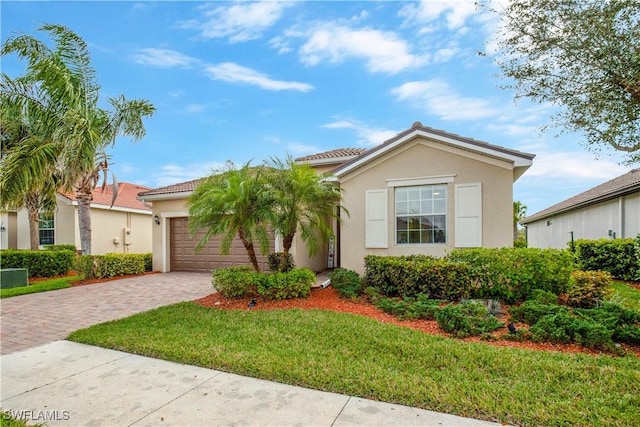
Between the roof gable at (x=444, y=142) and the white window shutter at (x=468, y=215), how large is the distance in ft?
3.20

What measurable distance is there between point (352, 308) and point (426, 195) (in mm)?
4185

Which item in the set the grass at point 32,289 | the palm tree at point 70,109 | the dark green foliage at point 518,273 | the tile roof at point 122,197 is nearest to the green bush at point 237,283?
the dark green foliage at point 518,273

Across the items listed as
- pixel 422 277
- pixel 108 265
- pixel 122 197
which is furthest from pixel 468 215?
pixel 122 197

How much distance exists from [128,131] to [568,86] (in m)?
14.5

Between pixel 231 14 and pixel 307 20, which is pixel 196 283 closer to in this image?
pixel 231 14

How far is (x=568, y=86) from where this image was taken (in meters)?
7.54

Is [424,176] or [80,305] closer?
[80,305]

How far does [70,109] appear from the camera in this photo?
38.8ft

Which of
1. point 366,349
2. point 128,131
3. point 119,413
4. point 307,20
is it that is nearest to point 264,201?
point 366,349

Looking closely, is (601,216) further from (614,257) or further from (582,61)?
(582,61)

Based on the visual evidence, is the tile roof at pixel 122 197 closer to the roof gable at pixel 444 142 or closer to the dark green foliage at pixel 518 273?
the roof gable at pixel 444 142

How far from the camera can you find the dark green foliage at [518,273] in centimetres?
739

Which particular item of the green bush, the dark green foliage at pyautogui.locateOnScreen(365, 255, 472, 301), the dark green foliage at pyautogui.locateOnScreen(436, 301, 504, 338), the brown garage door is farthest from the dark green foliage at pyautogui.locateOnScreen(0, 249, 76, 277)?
the dark green foliage at pyautogui.locateOnScreen(436, 301, 504, 338)

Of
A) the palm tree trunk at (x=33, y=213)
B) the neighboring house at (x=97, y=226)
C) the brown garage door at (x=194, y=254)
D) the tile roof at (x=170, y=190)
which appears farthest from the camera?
the neighboring house at (x=97, y=226)
